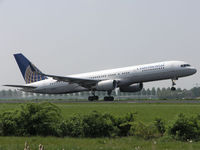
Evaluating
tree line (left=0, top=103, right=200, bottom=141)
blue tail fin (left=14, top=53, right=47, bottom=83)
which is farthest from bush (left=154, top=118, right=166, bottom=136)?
blue tail fin (left=14, top=53, right=47, bottom=83)

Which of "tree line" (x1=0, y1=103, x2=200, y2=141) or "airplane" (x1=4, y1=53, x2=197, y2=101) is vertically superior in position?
"airplane" (x1=4, y1=53, x2=197, y2=101)

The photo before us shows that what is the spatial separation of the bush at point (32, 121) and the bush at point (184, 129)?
4.09 metres

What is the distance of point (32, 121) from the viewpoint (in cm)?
1201

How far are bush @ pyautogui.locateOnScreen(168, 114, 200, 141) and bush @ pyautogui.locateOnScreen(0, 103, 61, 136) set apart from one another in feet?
13.4

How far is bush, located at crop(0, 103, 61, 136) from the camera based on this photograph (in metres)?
11.9

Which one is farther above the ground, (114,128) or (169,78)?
(169,78)

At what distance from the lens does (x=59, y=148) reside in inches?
364

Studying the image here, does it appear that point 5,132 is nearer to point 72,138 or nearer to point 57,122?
point 57,122

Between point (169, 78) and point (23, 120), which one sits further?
point (169, 78)

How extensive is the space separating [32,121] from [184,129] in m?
5.39

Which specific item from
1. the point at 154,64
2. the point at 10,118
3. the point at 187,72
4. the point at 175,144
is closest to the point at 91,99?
the point at 154,64

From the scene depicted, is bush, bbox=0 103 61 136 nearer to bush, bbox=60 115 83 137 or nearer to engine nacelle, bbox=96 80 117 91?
bush, bbox=60 115 83 137

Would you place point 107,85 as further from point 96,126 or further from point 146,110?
point 96,126

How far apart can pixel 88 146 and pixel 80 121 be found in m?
2.04
